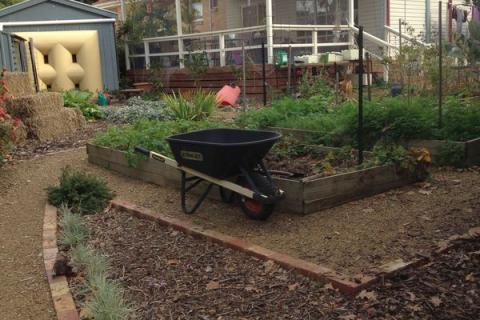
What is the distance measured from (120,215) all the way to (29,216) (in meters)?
0.92

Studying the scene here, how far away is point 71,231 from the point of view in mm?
5105

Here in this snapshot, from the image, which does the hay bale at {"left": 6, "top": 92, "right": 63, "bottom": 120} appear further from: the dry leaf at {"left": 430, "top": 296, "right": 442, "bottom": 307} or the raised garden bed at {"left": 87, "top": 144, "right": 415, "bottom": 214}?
the dry leaf at {"left": 430, "top": 296, "right": 442, "bottom": 307}

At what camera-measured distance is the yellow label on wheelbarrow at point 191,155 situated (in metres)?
4.96

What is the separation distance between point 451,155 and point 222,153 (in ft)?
9.29

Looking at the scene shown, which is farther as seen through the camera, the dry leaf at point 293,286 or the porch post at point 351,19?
A: the porch post at point 351,19

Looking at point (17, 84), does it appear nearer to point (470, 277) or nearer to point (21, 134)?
point (21, 134)

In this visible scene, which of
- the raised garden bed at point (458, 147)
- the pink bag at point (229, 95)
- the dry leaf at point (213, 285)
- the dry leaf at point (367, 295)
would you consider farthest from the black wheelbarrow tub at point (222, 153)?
the pink bag at point (229, 95)

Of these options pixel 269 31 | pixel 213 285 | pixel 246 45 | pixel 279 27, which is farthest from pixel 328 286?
pixel 246 45

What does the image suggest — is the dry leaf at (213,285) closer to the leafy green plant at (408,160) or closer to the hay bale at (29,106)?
the leafy green plant at (408,160)

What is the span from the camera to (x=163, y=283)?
13.2 feet

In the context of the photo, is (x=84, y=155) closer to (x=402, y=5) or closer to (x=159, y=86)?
(x=159, y=86)

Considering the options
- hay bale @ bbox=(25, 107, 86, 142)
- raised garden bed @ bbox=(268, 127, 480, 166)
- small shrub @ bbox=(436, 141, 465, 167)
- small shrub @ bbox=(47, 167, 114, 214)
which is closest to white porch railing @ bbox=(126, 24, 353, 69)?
hay bale @ bbox=(25, 107, 86, 142)

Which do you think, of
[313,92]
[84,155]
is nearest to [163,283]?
[84,155]

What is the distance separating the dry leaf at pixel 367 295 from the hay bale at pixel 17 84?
8842 mm
